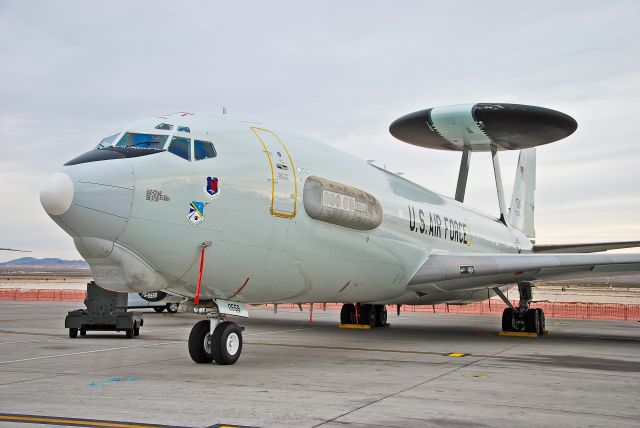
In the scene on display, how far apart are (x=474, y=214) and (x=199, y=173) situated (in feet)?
52.5

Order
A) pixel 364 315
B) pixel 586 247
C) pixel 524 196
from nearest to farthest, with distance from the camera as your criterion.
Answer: pixel 364 315
pixel 586 247
pixel 524 196

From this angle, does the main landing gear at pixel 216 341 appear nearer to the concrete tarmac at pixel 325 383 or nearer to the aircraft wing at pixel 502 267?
the concrete tarmac at pixel 325 383

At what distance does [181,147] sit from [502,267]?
37.2 ft

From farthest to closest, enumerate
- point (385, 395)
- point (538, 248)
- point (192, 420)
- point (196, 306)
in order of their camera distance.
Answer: point (538, 248)
point (196, 306)
point (385, 395)
point (192, 420)

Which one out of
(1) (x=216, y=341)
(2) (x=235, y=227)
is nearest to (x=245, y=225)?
(2) (x=235, y=227)

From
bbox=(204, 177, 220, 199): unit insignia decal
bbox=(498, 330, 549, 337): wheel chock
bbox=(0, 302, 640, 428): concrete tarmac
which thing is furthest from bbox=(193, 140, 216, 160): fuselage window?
bbox=(498, 330, 549, 337): wheel chock

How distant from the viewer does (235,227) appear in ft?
37.7

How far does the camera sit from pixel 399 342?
725 inches

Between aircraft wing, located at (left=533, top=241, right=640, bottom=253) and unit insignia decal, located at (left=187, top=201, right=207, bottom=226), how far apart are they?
53.2 feet

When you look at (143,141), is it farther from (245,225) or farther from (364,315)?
(364,315)

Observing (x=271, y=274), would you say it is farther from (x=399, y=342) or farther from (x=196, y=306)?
(x=399, y=342)

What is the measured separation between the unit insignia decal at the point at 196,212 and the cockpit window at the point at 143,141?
114 centimetres

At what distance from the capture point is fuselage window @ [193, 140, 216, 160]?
11367 mm

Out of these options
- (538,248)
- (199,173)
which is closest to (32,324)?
(199,173)
